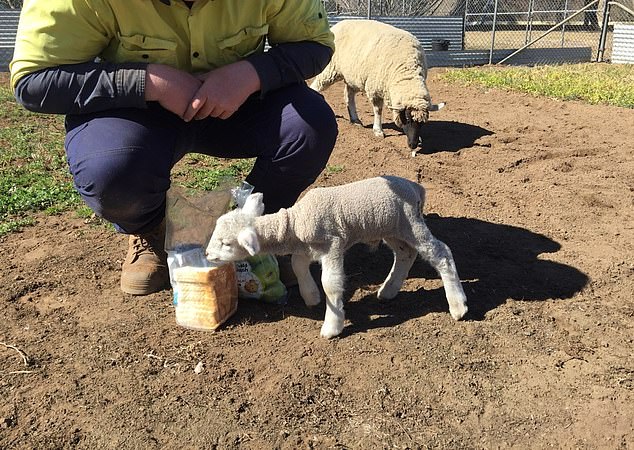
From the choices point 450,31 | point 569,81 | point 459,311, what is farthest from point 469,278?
point 450,31

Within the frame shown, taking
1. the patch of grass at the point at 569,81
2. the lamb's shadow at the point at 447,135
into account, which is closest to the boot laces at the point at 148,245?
the lamb's shadow at the point at 447,135

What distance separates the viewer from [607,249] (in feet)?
12.4

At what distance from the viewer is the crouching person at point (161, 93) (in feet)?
9.09

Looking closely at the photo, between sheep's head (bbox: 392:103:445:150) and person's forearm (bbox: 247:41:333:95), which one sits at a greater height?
person's forearm (bbox: 247:41:333:95)

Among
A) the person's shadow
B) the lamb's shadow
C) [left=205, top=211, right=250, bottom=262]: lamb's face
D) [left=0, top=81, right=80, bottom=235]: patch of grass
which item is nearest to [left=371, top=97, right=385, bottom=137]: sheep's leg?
the lamb's shadow

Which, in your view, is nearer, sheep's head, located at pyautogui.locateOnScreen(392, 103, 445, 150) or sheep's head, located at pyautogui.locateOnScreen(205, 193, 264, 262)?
sheep's head, located at pyautogui.locateOnScreen(205, 193, 264, 262)

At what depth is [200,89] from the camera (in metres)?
2.86

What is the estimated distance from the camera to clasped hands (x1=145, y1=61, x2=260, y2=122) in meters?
2.80

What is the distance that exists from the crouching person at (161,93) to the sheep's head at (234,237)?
46cm

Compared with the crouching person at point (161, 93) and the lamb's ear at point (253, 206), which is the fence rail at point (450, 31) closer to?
the crouching person at point (161, 93)

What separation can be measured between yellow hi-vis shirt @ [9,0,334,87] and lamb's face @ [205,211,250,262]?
0.84 metres

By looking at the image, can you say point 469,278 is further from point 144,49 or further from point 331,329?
point 144,49

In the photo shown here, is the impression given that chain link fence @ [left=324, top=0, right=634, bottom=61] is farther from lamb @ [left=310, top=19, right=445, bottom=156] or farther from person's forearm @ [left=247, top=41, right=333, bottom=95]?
person's forearm @ [left=247, top=41, right=333, bottom=95]

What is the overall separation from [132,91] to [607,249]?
9.42ft
